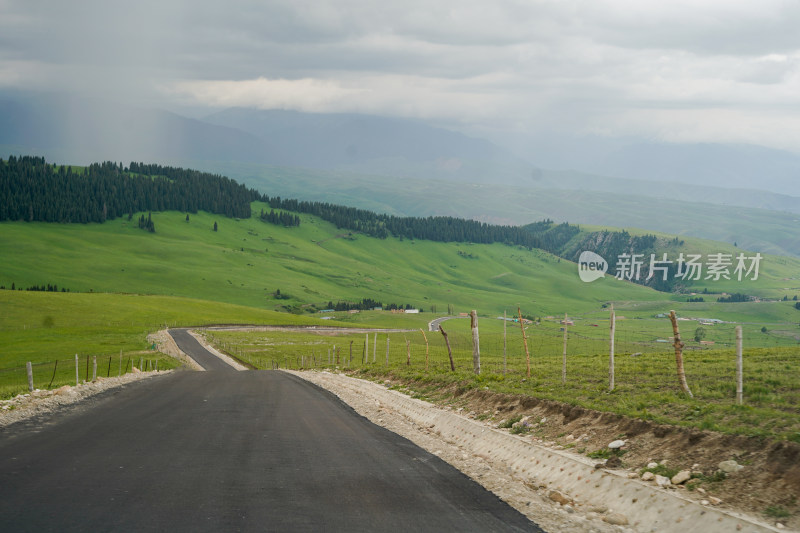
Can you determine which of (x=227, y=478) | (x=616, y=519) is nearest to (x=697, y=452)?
(x=616, y=519)

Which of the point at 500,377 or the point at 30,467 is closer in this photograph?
the point at 30,467

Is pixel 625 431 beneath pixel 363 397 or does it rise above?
above

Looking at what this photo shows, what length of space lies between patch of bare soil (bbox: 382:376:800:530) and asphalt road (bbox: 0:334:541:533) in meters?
3.31

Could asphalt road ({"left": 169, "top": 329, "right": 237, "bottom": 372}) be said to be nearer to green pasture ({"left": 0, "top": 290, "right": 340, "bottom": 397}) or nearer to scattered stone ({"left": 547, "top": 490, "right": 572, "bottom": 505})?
green pasture ({"left": 0, "top": 290, "right": 340, "bottom": 397})

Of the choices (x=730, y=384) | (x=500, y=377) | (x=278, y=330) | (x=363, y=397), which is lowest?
(x=278, y=330)

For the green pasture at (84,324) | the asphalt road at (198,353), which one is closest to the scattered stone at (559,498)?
the green pasture at (84,324)

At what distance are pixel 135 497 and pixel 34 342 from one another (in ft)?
321

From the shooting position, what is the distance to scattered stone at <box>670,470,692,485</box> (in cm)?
1221

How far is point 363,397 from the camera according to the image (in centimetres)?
3253

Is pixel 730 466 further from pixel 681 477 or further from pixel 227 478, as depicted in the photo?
pixel 227 478

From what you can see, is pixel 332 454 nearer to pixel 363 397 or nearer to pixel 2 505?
pixel 2 505

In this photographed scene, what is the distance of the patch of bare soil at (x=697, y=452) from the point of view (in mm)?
10734

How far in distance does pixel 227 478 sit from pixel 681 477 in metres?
8.84

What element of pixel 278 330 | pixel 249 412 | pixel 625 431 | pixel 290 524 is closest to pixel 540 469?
pixel 625 431
